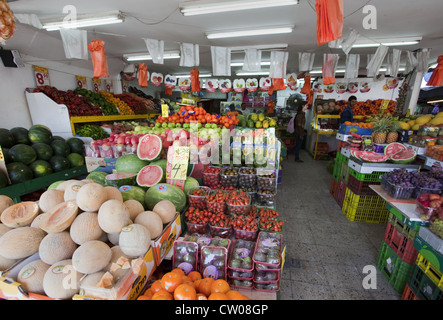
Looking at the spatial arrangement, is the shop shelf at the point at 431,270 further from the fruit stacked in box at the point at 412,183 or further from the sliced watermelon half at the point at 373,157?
the sliced watermelon half at the point at 373,157

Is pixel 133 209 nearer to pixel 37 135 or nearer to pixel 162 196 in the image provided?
pixel 162 196

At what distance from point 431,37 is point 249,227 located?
8.04m

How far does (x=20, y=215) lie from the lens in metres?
1.48

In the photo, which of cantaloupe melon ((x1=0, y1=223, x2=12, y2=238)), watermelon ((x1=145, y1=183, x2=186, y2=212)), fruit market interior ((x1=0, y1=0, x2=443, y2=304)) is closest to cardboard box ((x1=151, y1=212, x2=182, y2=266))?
fruit market interior ((x1=0, y1=0, x2=443, y2=304))

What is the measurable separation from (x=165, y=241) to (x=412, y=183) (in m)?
2.96

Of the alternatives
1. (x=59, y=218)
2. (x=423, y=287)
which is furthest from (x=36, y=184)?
(x=423, y=287)

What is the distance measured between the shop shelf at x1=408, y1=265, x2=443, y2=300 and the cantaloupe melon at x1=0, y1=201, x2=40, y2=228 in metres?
3.27

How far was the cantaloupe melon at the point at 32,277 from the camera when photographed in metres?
1.15

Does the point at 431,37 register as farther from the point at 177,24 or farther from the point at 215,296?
the point at 215,296

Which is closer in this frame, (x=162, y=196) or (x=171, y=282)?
(x=171, y=282)

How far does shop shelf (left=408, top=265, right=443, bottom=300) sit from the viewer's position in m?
1.69

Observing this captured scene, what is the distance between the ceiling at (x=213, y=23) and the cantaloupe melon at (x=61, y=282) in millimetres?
4676
